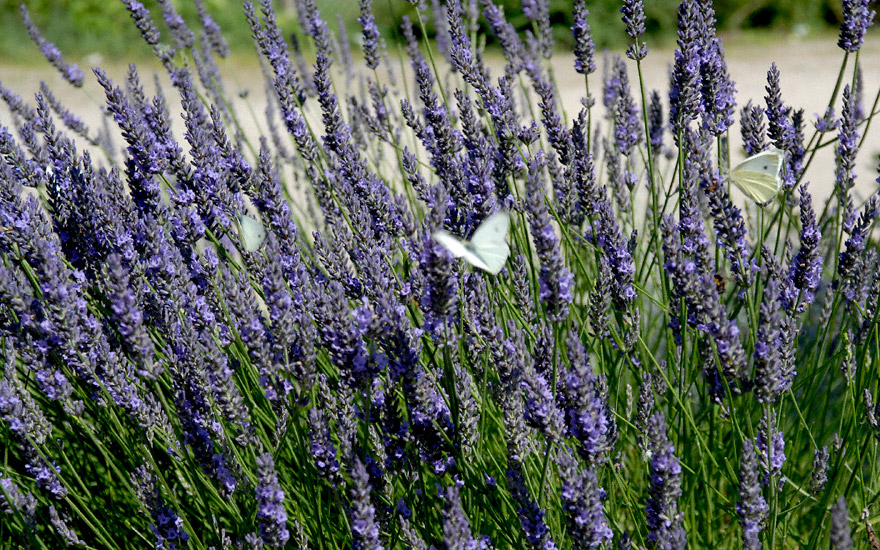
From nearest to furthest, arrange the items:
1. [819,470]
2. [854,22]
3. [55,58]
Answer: [819,470], [854,22], [55,58]

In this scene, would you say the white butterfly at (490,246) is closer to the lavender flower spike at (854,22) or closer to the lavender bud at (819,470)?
the lavender bud at (819,470)

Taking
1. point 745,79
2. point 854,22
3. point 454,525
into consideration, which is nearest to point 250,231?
point 454,525

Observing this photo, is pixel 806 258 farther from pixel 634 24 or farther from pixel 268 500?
pixel 268 500

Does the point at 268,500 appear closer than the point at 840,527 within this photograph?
No

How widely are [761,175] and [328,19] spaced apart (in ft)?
35.3

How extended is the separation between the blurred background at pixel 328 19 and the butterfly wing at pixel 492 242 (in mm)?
9140

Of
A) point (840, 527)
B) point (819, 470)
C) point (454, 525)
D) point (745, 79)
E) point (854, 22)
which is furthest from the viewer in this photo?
point (745, 79)

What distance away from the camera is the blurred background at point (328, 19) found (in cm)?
1070

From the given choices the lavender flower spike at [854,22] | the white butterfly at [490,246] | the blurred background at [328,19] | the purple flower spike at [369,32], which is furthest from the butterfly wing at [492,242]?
the blurred background at [328,19]

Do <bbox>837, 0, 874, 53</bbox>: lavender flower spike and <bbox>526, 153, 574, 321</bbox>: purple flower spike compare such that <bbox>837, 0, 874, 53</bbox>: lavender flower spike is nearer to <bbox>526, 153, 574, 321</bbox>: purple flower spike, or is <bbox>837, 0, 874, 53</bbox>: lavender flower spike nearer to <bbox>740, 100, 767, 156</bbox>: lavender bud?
<bbox>740, 100, 767, 156</bbox>: lavender bud

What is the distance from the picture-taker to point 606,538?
1531mm

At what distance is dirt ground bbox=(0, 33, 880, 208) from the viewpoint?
704 centimetres

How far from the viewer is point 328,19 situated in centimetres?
1187

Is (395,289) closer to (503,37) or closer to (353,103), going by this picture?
(503,37)
